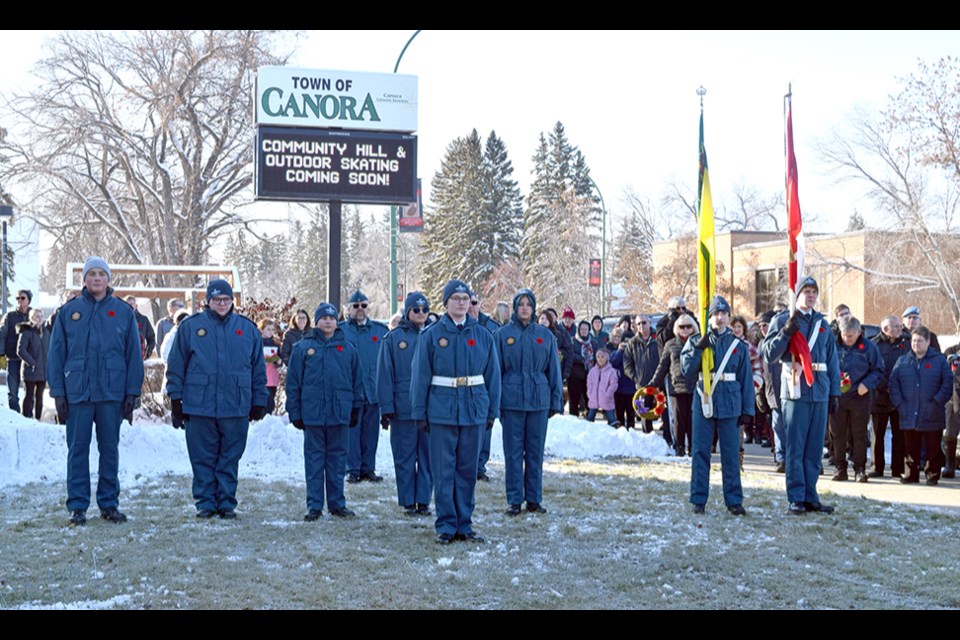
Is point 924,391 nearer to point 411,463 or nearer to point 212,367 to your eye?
point 411,463

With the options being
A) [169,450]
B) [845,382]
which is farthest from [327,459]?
[845,382]

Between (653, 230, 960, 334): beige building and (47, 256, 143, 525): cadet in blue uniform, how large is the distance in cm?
4020

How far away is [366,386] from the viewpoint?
1158 centimetres

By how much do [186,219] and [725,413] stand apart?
3178cm

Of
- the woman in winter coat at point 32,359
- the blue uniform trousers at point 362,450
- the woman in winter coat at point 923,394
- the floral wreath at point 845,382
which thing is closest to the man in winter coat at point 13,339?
the woman in winter coat at point 32,359

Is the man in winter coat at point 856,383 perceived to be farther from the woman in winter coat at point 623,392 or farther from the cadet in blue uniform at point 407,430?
the cadet in blue uniform at point 407,430

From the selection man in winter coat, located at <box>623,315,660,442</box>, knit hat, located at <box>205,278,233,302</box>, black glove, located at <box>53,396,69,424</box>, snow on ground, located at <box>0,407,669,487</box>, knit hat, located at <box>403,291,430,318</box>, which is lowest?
snow on ground, located at <box>0,407,669,487</box>

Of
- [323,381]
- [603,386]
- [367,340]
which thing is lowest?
[603,386]

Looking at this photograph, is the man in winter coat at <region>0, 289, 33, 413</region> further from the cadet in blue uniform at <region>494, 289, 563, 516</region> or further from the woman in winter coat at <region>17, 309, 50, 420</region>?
the cadet in blue uniform at <region>494, 289, 563, 516</region>

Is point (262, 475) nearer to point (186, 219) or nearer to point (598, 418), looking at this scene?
point (598, 418)

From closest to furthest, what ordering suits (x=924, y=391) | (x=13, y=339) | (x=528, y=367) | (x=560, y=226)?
(x=528, y=367), (x=924, y=391), (x=13, y=339), (x=560, y=226)

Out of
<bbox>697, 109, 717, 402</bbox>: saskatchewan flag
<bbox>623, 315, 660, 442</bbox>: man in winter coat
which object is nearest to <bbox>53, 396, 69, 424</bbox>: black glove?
<bbox>697, 109, 717, 402</bbox>: saskatchewan flag

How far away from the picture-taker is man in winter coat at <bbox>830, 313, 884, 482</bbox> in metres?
12.7

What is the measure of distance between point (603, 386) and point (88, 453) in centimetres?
1016
